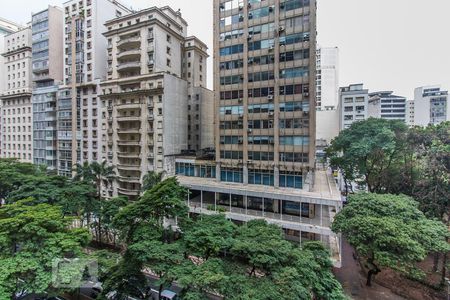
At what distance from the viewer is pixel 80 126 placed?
4681cm

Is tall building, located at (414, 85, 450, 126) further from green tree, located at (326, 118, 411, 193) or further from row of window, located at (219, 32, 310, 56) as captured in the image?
row of window, located at (219, 32, 310, 56)

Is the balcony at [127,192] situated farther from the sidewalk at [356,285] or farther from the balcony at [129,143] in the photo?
the sidewalk at [356,285]

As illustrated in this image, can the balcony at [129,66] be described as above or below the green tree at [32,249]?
above

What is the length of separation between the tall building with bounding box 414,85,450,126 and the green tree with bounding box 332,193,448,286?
8587 cm

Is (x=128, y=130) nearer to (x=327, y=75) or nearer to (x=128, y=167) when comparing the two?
(x=128, y=167)

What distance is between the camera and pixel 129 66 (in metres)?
42.5

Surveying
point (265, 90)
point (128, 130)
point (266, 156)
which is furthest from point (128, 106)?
point (266, 156)

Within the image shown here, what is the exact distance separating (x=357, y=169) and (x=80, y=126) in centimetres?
5022

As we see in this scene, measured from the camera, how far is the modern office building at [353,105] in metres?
63.9

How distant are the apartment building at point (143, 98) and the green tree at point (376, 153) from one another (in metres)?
27.0

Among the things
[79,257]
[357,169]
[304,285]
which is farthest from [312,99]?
[79,257]

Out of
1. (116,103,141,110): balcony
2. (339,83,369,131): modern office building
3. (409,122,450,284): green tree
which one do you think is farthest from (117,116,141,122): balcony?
(339,83,369,131): modern office building

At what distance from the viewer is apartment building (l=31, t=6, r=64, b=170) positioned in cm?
5047

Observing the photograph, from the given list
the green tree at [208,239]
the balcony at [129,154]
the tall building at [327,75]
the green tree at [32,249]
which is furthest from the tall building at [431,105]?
the green tree at [32,249]
